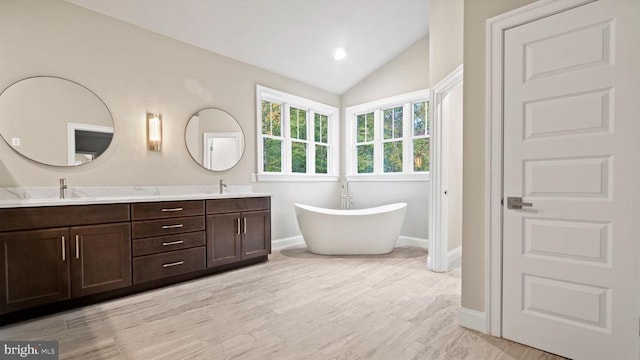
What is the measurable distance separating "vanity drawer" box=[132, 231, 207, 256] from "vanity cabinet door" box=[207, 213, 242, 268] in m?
0.12

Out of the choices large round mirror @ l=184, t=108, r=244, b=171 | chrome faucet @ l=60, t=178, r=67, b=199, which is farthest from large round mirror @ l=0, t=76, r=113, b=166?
large round mirror @ l=184, t=108, r=244, b=171

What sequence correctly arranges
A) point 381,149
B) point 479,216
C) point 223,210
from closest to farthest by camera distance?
point 479,216, point 223,210, point 381,149

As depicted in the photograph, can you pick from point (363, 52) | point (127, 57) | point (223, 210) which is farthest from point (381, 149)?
point (127, 57)

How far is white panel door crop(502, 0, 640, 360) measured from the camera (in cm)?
163

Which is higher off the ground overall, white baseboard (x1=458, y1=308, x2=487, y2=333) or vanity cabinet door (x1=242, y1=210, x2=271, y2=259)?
vanity cabinet door (x1=242, y1=210, x2=271, y2=259)

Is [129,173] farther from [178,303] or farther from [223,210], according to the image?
[178,303]

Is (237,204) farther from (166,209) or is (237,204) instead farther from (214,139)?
(214,139)

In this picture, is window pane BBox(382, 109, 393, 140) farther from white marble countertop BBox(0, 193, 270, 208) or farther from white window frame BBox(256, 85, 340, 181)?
white marble countertop BBox(0, 193, 270, 208)

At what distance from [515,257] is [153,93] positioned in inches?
155

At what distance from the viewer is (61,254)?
247 centimetres

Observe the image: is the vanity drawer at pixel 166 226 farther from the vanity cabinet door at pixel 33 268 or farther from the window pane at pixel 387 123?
the window pane at pixel 387 123

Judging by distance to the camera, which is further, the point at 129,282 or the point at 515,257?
the point at 129,282

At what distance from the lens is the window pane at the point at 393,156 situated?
5281 millimetres

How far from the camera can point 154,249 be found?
9.80 ft
